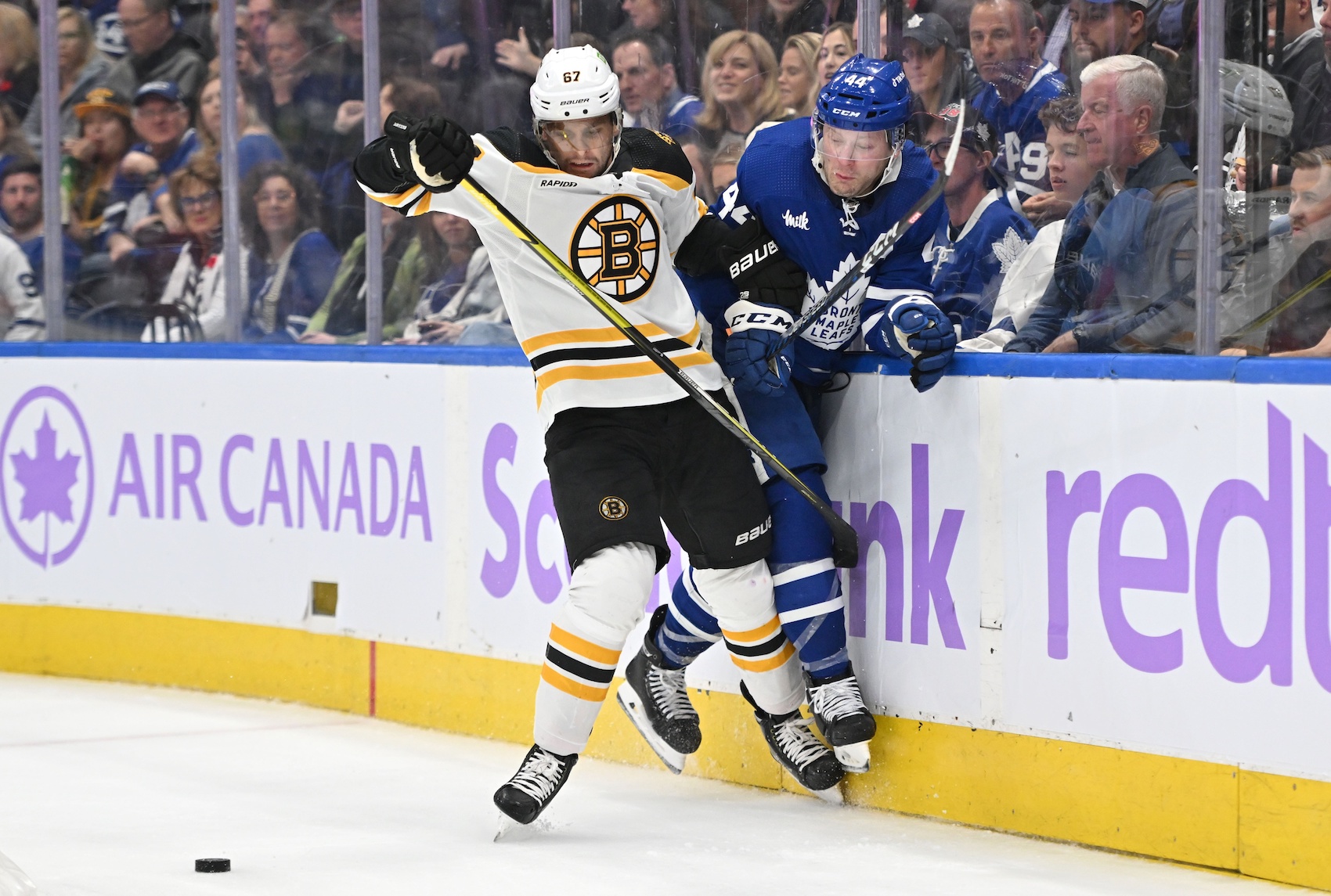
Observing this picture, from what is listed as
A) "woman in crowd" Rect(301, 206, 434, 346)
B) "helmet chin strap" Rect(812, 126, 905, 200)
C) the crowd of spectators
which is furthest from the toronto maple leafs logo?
"helmet chin strap" Rect(812, 126, 905, 200)

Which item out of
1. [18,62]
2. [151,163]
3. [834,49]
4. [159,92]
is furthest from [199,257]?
[834,49]

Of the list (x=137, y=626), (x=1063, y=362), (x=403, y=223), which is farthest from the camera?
(x=137, y=626)

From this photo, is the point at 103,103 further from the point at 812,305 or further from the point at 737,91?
the point at 812,305

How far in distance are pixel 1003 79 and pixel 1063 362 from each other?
63 cm

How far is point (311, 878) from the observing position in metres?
3.05

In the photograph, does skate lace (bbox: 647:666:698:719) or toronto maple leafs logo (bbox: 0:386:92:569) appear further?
toronto maple leafs logo (bbox: 0:386:92:569)

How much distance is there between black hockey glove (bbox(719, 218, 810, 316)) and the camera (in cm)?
358

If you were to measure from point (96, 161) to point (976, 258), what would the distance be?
A: 112 inches

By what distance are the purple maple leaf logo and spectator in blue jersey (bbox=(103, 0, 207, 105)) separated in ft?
3.25

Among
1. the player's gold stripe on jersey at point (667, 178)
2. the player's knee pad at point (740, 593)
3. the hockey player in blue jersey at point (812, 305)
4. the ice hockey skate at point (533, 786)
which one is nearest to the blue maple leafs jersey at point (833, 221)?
the hockey player in blue jersey at point (812, 305)

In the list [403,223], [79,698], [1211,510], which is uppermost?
[403,223]

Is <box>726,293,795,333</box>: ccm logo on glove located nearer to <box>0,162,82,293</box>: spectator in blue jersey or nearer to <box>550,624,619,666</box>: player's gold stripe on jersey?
<box>550,624,619,666</box>: player's gold stripe on jersey

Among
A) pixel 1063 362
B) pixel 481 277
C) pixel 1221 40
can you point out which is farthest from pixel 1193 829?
pixel 481 277

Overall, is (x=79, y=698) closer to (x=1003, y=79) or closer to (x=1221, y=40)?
(x=1003, y=79)
